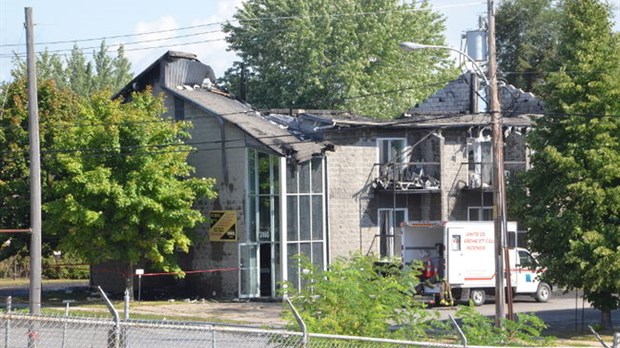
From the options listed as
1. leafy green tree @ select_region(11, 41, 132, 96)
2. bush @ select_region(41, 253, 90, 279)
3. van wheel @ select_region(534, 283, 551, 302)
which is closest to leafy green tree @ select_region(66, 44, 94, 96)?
leafy green tree @ select_region(11, 41, 132, 96)

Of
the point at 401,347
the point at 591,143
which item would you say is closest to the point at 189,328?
the point at 401,347

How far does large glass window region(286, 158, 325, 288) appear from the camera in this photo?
1623 inches

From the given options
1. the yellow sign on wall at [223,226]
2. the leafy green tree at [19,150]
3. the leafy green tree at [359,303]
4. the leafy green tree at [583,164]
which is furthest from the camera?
the yellow sign on wall at [223,226]

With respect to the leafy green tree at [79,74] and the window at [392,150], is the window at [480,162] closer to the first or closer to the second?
the window at [392,150]

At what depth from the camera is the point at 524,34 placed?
8256cm

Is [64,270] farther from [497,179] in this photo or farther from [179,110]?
[497,179]

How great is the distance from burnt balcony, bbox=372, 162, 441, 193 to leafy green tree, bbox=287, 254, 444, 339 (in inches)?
1098

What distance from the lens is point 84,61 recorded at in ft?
303

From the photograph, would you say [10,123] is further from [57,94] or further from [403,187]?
[403,187]

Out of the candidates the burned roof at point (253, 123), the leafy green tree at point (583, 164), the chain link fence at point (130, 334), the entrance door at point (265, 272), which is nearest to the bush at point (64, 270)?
the burned roof at point (253, 123)

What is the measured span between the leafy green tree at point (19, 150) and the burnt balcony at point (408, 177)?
41.1 ft

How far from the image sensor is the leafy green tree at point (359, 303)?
1496cm

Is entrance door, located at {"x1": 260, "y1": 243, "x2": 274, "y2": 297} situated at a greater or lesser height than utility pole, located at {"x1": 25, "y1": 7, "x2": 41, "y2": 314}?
lesser

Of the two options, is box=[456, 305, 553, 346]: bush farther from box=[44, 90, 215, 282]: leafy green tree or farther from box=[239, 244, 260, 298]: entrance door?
box=[239, 244, 260, 298]: entrance door
